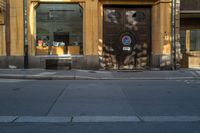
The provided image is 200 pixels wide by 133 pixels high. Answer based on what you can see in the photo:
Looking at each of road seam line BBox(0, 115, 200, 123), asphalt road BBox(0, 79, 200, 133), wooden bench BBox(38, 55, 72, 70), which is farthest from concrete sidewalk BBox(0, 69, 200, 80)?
road seam line BBox(0, 115, 200, 123)

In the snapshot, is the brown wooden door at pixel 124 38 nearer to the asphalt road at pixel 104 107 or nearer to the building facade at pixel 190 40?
the building facade at pixel 190 40

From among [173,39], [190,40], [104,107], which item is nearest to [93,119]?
[104,107]

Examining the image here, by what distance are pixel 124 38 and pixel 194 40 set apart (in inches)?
165

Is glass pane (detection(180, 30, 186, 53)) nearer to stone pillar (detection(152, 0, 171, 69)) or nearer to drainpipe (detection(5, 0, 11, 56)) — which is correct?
stone pillar (detection(152, 0, 171, 69))

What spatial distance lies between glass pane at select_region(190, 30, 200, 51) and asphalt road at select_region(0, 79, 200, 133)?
8295 mm

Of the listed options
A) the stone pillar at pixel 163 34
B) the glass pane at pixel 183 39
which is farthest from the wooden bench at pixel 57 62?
the glass pane at pixel 183 39

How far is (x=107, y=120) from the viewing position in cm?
794

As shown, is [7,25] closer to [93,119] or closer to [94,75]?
[94,75]

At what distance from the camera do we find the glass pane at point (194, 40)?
71.2 ft

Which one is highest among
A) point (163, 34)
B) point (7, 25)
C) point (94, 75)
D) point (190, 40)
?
point (7, 25)

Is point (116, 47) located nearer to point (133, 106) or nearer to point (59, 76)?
point (59, 76)

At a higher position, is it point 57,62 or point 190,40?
point 190,40

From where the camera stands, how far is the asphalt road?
7.30m

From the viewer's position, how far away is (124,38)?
68.4ft
